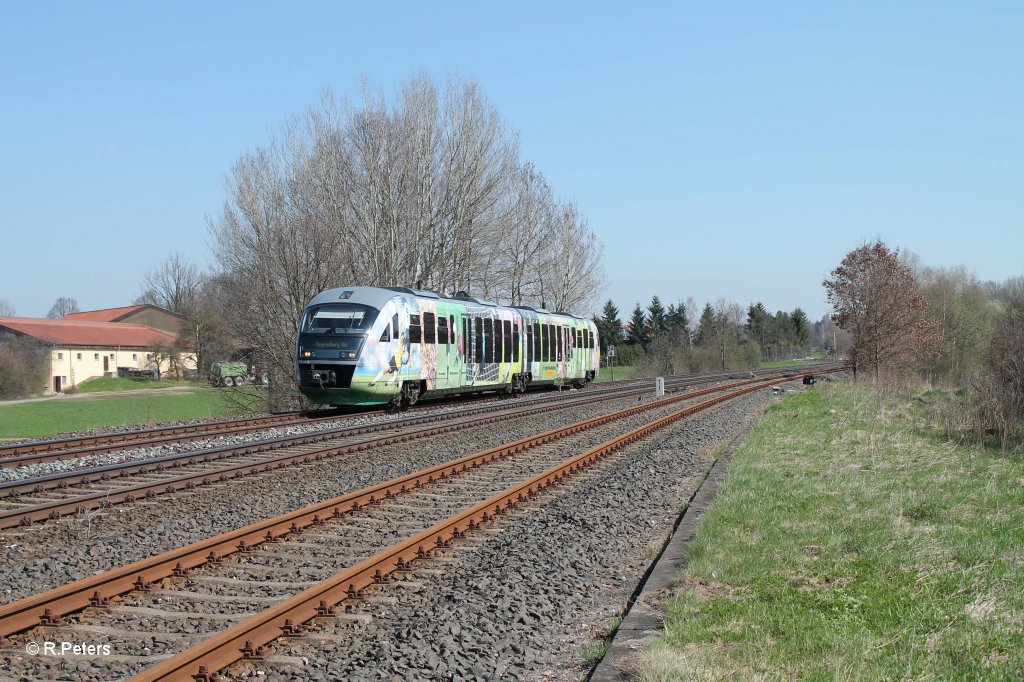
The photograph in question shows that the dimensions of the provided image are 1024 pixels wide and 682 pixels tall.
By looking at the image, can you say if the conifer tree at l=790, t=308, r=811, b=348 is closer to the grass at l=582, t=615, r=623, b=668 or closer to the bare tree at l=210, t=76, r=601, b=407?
the bare tree at l=210, t=76, r=601, b=407

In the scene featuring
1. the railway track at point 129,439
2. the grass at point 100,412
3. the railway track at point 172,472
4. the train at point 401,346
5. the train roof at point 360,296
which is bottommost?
the grass at point 100,412

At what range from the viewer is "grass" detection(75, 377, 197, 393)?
76762 millimetres

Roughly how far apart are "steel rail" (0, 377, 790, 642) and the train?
354 inches

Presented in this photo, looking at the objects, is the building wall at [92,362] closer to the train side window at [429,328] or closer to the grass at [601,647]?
the train side window at [429,328]

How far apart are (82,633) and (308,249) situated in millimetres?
33924

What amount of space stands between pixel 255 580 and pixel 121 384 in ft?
261

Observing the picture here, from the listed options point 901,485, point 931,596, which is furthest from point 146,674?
point 901,485

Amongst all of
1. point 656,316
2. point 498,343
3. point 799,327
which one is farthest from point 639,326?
point 498,343

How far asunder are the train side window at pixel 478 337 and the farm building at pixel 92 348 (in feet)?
184

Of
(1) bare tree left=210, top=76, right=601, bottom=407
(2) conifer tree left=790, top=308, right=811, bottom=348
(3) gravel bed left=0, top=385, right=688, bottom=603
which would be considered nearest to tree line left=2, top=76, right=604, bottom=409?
(1) bare tree left=210, top=76, right=601, bottom=407

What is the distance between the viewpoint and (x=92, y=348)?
82688 mm

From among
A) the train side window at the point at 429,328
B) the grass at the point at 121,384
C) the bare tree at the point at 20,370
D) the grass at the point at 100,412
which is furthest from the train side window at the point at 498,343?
the grass at the point at 121,384

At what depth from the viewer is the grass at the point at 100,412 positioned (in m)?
36.9

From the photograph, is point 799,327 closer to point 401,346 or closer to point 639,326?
point 639,326
